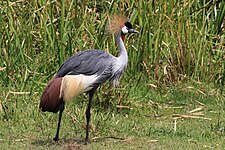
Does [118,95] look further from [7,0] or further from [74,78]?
[7,0]

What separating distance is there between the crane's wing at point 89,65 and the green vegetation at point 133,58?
894mm

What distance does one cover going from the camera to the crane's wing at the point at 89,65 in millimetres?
6207

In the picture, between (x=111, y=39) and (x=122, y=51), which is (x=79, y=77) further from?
(x=111, y=39)

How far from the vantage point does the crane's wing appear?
6207mm

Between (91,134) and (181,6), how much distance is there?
10.1ft

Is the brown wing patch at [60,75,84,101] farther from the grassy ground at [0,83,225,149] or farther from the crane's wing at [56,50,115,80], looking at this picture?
the grassy ground at [0,83,225,149]

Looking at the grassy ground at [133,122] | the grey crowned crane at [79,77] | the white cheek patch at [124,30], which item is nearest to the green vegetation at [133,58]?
the grassy ground at [133,122]

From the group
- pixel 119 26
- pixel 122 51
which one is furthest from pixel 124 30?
pixel 122 51

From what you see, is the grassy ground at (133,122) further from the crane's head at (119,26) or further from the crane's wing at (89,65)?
the crane's head at (119,26)

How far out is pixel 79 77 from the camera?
6.18 m

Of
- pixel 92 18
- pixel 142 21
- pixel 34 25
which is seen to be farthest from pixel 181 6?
pixel 34 25

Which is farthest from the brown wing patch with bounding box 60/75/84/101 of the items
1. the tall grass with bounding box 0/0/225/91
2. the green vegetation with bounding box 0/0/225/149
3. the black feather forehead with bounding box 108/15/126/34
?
the tall grass with bounding box 0/0/225/91

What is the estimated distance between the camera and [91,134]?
6613 millimetres

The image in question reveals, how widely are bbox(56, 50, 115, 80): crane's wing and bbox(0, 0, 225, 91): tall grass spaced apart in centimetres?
198
